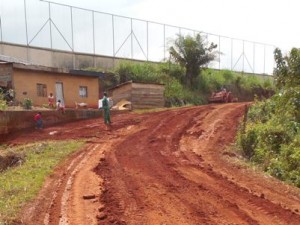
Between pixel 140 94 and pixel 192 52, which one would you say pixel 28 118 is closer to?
pixel 140 94

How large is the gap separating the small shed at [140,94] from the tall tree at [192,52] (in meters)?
8.18

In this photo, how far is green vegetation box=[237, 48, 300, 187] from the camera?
1400cm

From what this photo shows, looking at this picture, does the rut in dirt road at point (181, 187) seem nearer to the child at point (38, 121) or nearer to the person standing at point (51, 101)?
the child at point (38, 121)

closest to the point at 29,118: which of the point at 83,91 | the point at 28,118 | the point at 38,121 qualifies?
the point at 28,118

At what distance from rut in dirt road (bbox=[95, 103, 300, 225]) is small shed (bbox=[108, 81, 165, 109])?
13204 millimetres

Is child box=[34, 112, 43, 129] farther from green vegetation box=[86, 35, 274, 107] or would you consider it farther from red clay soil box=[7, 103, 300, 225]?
green vegetation box=[86, 35, 274, 107]

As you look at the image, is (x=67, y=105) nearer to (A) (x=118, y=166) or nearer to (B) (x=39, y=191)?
(A) (x=118, y=166)

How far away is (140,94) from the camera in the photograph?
32.9 meters

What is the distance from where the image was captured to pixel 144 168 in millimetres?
12883

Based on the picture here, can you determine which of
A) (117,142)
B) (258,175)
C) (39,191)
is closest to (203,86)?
(117,142)

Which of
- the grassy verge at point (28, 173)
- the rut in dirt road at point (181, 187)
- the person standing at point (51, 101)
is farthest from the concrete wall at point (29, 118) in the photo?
the rut in dirt road at point (181, 187)

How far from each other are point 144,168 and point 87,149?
4.44 meters

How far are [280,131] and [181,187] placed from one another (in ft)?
23.2

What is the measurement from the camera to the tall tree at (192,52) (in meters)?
41.9
